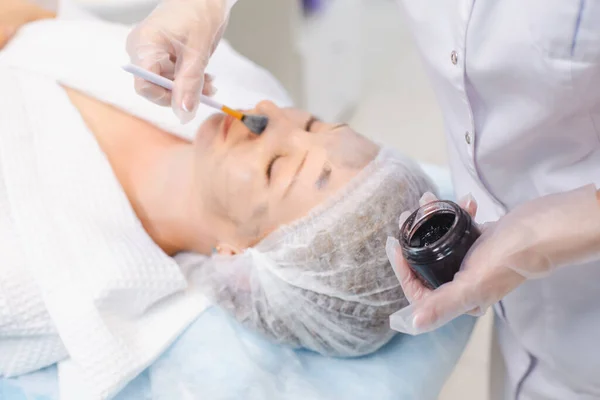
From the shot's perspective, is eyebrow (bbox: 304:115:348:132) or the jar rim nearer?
the jar rim

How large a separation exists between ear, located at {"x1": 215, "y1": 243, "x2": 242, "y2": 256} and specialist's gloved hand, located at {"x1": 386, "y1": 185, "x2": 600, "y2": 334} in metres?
0.48

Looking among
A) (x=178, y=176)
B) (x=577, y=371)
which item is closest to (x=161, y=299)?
(x=178, y=176)

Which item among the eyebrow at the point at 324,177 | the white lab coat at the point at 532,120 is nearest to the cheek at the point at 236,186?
the eyebrow at the point at 324,177

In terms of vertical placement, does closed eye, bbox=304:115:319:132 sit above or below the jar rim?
below

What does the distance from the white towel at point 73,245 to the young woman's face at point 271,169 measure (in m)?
0.17

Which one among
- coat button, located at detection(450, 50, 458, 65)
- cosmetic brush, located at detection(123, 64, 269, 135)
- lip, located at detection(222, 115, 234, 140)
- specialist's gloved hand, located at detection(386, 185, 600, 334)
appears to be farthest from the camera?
lip, located at detection(222, 115, 234, 140)

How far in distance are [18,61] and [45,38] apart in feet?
0.30

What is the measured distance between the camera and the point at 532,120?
2.59 feet

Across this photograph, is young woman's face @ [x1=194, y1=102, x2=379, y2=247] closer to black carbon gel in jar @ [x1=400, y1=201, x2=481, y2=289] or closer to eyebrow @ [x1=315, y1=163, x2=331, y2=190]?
eyebrow @ [x1=315, y1=163, x2=331, y2=190]

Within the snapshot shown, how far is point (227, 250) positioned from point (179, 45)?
0.39m

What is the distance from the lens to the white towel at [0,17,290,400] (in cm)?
104

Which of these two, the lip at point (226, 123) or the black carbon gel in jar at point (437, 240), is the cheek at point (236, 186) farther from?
the black carbon gel in jar at point (437, 240)

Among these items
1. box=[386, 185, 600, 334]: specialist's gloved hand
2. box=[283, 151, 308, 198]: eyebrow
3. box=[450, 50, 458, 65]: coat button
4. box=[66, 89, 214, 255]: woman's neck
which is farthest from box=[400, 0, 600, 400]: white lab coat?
box=[66, 89, 214, 255]: woman's neck

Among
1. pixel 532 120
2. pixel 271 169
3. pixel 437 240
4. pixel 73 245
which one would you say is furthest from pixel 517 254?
pixel 73 245
